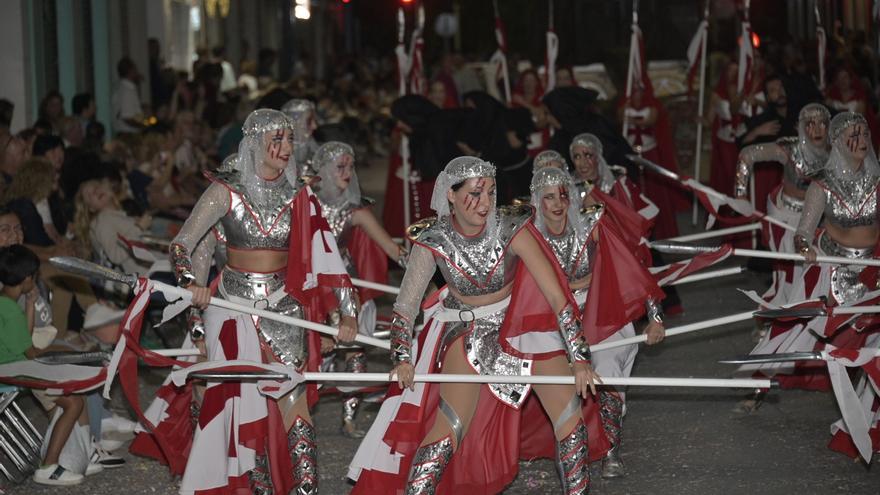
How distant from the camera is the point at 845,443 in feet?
22.8

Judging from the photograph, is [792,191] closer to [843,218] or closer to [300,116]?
[843,218]

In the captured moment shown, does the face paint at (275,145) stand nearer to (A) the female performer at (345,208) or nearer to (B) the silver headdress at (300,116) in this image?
(A) the female performer at (345,208)

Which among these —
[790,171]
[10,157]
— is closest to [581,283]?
[790,171]

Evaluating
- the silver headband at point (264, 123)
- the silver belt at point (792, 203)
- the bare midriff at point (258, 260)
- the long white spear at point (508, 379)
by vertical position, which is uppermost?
the silver headband at point (264, 123)

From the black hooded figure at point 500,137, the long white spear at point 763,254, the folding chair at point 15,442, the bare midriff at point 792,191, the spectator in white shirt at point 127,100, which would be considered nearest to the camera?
the folding chair at point 15,442

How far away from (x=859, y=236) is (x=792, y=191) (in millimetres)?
1683

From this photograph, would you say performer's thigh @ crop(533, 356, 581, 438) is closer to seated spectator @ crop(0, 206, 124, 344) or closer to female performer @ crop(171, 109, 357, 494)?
female performer @ crop(171, 109, 357, 494)

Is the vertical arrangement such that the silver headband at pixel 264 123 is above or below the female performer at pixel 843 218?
above

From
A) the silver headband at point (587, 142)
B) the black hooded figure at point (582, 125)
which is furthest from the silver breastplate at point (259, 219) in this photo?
the black hooded figure at point (582, 125)

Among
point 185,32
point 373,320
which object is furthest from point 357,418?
point 185,32

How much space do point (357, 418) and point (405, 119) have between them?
4967mm

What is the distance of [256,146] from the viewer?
6.31 meters

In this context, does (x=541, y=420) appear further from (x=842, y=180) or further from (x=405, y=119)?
(x=405, y=119)

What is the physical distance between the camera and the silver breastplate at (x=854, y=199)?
760cm
